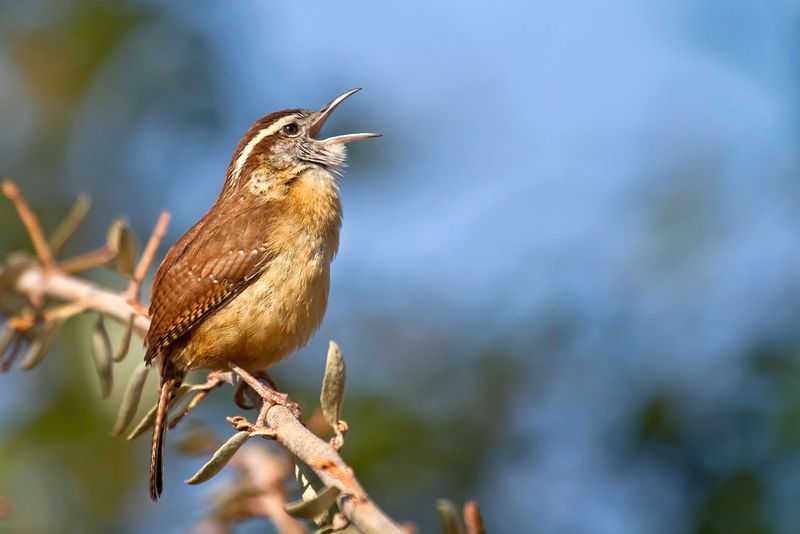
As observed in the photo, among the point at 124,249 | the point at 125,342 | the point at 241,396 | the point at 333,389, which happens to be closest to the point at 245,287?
the point at 241,396

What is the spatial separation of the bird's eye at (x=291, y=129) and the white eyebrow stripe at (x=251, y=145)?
0.05ft

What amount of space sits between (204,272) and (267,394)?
0.75 m

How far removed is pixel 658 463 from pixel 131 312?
1.96 meters

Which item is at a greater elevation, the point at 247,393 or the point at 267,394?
the point at 267,394

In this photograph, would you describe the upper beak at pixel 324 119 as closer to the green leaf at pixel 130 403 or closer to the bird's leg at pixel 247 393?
the bird's leg at pixel 247 393

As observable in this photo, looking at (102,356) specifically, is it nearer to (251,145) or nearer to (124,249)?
(124,249)

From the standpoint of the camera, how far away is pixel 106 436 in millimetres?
3609

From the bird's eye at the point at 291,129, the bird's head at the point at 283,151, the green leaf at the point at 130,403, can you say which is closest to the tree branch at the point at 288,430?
the green leaf at the point at 130,403

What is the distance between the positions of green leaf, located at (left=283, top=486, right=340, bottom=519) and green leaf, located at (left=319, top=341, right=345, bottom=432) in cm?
39

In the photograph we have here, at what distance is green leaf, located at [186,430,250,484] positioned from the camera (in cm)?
190

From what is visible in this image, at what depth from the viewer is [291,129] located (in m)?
4.24

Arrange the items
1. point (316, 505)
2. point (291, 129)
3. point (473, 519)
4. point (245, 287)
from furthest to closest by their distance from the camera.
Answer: point (291, 129) < point (245, 287) < point (316, 505) < point (473, 519)

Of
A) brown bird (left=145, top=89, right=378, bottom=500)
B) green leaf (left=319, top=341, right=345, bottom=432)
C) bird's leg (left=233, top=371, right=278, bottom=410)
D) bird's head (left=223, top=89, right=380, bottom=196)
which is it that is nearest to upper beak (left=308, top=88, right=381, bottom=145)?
bird's head (left=223, top=89, right=380, bottom=196)

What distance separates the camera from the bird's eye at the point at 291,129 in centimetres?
422
